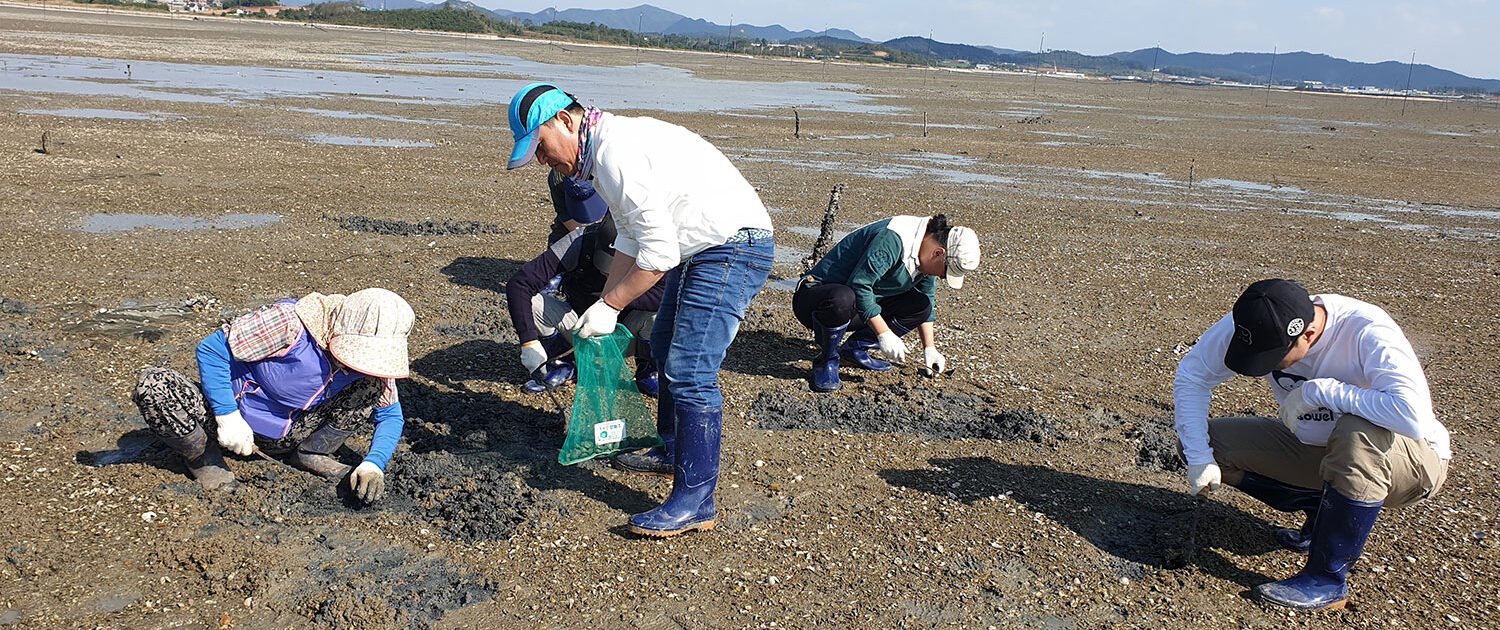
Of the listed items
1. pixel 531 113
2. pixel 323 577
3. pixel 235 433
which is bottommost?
pixel 323 577

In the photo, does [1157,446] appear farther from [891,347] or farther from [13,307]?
[13,307]

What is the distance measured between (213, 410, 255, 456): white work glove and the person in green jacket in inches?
122

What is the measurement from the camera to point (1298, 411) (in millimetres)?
3564

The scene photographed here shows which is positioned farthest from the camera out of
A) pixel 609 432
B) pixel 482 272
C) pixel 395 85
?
pixel 395 85

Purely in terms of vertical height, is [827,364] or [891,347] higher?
[891,347]

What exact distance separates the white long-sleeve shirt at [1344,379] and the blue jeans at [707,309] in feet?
5.80

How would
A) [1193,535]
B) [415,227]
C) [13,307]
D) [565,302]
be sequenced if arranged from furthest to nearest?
1. [415,227]
2. [13,307]
3. [565,302]
4. [1193,535]

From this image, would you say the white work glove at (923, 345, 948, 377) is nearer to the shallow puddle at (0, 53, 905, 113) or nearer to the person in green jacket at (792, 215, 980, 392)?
the person in green jacket at (792, 215, 980, 392)

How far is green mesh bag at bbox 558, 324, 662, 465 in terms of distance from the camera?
13.4ft

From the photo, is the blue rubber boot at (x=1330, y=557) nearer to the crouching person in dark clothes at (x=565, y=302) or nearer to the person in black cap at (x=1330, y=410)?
the person in black cap at (x=1330, y=410)

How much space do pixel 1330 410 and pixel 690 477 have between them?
7.78 feet

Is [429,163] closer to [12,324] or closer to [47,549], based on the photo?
[12,324]

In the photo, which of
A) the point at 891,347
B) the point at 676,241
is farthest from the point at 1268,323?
the point at 891,347

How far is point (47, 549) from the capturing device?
11.2 feet
